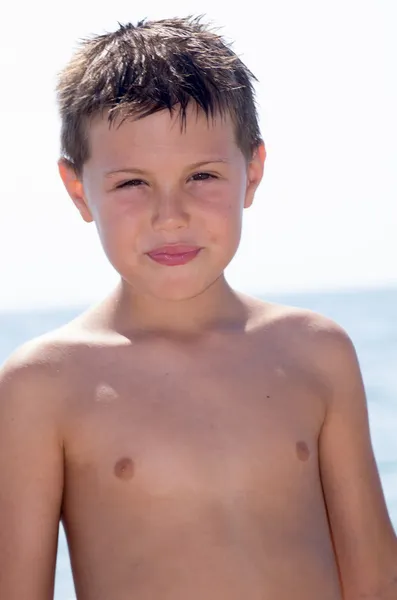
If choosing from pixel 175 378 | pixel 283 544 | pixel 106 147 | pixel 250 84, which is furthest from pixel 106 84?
pixel 283 544

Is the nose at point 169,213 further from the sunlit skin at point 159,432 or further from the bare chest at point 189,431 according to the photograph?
the bare chest at point 189,431

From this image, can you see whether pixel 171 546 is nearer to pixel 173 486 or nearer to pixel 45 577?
pixel 173 486

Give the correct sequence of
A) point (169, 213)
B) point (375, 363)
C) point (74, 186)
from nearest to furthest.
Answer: point (169, 213), point (74, 186), point (375, 363)

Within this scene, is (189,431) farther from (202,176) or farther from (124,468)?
(202,176)

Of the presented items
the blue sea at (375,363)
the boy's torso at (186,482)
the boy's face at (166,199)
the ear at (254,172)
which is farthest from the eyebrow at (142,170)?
the blue sea at (375,363)

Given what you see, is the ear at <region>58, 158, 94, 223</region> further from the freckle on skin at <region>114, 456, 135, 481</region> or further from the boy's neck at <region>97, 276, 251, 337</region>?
the freckle on skin at <region>114, 456, 135, 481</region>

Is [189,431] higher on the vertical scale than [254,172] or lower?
lower

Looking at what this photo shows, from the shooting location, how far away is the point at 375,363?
5.29 m

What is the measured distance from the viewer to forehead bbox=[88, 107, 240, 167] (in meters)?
1.32

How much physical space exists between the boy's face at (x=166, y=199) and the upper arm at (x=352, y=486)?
249 mm

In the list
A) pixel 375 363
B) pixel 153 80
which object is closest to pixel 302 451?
pixel 153 80

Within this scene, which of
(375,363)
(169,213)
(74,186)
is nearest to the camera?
(169,213)

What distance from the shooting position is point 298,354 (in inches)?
58.9

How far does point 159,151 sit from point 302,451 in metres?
0.43
